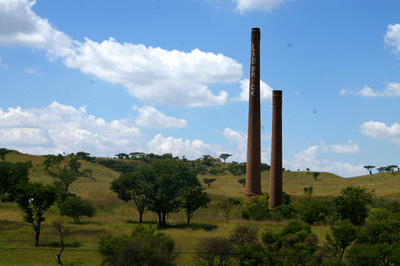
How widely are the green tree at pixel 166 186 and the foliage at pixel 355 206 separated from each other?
18.2 metres

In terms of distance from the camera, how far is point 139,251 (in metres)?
18.8

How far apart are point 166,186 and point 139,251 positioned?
78.9 ft

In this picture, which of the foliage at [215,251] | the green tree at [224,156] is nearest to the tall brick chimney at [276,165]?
the foliage at [215,251]

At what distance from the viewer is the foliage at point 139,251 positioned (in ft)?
62.2

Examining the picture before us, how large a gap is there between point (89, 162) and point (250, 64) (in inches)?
3694

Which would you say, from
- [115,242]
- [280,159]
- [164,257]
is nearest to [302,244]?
→ [164,257]

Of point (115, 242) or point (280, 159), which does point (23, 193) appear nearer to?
point (115, 242)

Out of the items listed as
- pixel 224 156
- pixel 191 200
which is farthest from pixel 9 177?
pixel 224 156

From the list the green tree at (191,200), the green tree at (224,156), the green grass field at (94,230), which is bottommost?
the green grass field at (94,230)

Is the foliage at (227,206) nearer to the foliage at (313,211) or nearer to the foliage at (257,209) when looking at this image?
the foliage at (257,209)

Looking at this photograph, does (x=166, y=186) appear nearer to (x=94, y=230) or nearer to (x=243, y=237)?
(x=94, y=230)

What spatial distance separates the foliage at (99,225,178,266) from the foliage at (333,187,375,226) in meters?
22.7

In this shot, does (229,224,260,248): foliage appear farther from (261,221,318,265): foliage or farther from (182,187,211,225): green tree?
(182,187,211,225): green tree

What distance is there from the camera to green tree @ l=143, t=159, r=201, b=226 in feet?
137
